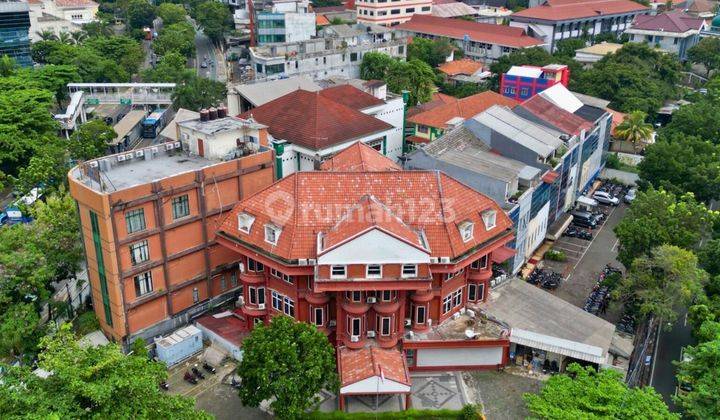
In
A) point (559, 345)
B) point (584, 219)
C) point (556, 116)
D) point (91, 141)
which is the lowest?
point (584, 219)

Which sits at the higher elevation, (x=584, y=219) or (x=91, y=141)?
(x=91, y=141)

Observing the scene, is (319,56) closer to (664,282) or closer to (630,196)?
(630,196)

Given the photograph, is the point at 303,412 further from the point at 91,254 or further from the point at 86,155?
the point at 86,155

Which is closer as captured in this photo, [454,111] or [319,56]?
[454,111]

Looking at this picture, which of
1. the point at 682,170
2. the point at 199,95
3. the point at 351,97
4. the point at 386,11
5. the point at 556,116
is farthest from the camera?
the point at 386,11

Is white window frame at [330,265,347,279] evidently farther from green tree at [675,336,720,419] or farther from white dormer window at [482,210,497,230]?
green tree at [675,336,720,419]

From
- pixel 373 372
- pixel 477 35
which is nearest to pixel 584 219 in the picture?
pixel 373 372

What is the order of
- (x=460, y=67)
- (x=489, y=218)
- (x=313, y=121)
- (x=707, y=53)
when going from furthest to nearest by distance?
(x=460, y=67)
(x=707, y=53)
(x=313, y=121)
(x=489, y=218)
